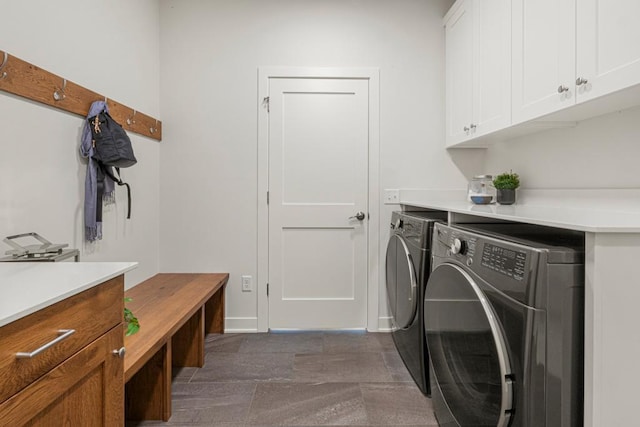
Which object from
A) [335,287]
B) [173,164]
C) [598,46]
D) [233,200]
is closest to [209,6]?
[173,164]

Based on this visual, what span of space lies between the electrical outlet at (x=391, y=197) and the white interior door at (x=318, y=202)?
0.15 m

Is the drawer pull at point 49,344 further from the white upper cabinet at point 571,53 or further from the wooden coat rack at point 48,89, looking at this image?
the white upper cabinet at point 571,53

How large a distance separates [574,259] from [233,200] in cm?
235

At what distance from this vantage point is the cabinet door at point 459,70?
2443 mm

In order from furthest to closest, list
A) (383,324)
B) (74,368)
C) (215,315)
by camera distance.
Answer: (383,324) → (215,315) → (74,368)

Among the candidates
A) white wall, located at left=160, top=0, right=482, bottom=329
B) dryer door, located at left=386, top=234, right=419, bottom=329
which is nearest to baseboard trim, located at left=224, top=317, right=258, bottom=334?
white wall, located at left=160, top=0, right=482, bottom=329

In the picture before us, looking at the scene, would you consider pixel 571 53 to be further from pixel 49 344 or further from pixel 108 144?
pixel 108 144

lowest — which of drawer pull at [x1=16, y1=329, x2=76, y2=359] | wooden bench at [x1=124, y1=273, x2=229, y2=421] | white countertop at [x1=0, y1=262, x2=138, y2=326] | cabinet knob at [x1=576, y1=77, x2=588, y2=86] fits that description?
wooden bench at [x1=124, y1=273, x2=229, y2=421]

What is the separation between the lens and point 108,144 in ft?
6.59

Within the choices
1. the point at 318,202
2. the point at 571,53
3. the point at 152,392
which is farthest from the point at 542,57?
the point at 152,392

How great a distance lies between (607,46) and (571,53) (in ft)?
0.60

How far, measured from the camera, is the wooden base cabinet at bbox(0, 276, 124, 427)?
0.80 m

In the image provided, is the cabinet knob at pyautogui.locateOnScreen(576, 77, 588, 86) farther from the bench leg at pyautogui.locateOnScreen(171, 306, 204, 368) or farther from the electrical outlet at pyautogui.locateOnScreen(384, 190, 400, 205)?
the bench leg at pyautogui.locateOnScreen(171, 306, 204, 368)

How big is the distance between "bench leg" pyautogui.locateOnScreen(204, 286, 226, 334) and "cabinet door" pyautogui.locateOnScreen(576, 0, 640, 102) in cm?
243
